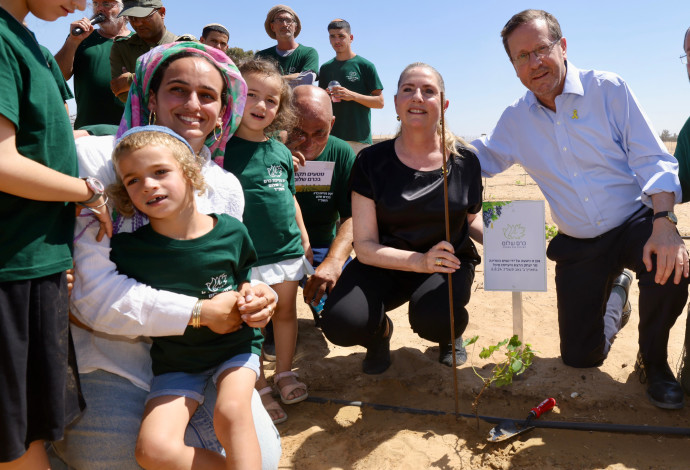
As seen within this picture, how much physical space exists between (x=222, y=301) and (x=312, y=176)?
1636 mm

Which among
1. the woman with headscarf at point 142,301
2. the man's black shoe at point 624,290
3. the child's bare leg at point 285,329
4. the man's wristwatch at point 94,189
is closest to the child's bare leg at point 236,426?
the woman with headscarf at point 142,301

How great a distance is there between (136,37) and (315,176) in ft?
6.72

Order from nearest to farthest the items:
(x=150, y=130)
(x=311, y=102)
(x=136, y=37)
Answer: (x=150, y=130) < (x=311, y=102) < (x=136, y=37)

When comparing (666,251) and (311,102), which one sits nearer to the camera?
(666,251)

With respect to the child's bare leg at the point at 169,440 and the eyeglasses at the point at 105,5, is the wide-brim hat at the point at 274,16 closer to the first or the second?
the eyeglasses at the point at 105,5

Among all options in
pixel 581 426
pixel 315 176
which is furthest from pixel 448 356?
pixel 315 176

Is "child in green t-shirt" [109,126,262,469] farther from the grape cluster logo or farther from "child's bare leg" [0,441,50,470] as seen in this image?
the grape cluster logo

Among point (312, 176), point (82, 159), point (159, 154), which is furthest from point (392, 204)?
point (82, 159)

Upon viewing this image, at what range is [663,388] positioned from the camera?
2.71 meters

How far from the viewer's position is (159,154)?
1.88 m

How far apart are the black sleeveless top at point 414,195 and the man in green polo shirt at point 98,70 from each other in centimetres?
250

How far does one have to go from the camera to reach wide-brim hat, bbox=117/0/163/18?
13.0 feet

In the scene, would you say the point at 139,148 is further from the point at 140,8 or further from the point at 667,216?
the point at 140,8

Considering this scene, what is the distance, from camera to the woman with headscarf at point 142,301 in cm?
184
